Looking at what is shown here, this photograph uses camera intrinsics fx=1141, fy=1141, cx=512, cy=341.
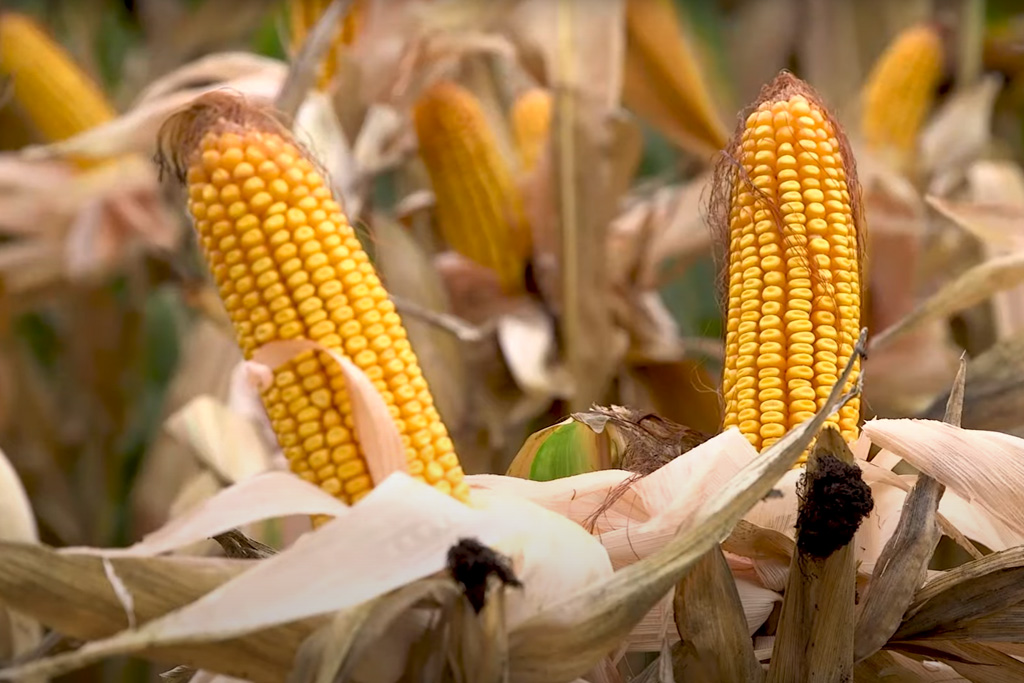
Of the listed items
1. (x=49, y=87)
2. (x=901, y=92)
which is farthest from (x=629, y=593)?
(x=49, y=87)

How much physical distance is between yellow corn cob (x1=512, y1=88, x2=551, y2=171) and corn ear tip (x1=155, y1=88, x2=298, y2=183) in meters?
0.70

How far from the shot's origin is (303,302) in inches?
21.5

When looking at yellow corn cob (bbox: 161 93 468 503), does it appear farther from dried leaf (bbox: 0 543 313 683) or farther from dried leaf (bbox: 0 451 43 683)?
dried leaf (bbox: 0 451 43 683)

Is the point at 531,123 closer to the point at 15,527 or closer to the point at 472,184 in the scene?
the point at 472,184

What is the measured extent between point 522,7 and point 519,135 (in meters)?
0.15

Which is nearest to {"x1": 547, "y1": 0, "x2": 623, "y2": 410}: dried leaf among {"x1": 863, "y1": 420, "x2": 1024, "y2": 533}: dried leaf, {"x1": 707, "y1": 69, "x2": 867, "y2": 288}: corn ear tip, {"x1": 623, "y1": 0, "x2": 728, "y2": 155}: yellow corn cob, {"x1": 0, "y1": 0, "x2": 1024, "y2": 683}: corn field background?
{"x1": 0, "y1": 0, "x2": 1024, "y2": 683}: corn field background

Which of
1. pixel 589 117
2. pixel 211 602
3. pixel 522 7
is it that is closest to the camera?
pixel 211 602

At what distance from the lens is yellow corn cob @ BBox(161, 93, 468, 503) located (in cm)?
55

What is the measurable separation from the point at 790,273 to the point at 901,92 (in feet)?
3.36

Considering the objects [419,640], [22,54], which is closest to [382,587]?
[419,640]

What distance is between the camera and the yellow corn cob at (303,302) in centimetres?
55

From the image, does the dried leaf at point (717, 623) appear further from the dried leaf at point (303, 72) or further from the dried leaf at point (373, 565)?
the dried leaf at point (303, 72)

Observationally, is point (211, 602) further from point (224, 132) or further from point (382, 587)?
point (224, 132)

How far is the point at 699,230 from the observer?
1.38 m
